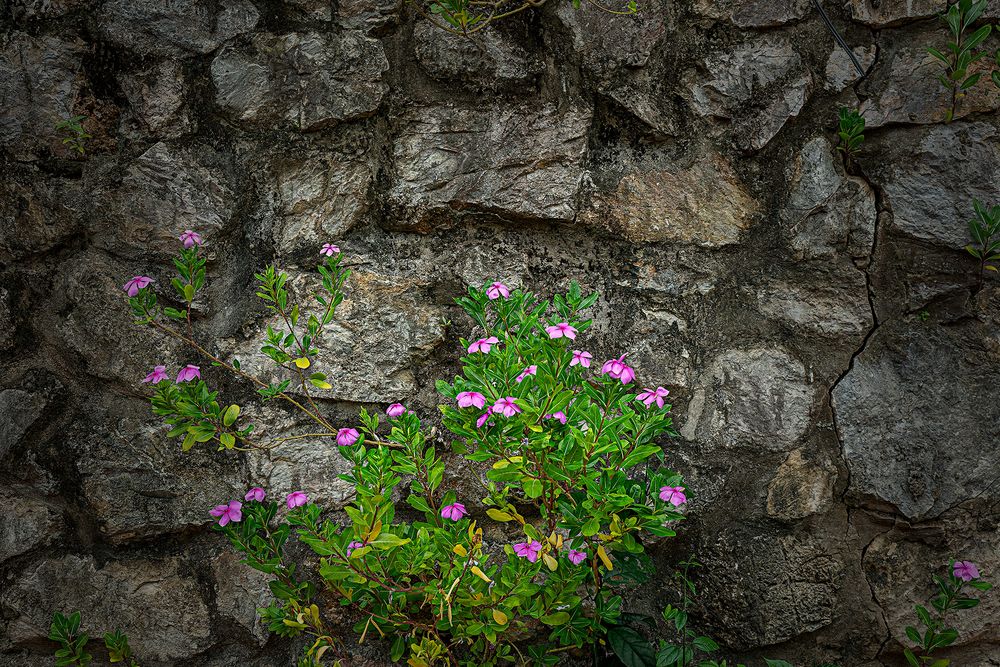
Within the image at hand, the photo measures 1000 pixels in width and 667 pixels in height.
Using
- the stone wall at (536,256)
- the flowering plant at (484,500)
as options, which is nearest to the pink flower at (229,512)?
the flowering plant at (484,500)

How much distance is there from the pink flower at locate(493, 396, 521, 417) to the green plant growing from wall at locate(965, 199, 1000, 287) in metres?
0.89

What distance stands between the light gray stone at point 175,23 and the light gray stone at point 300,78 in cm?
4

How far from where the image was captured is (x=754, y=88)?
55.5 inches

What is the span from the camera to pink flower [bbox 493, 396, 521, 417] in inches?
41.8

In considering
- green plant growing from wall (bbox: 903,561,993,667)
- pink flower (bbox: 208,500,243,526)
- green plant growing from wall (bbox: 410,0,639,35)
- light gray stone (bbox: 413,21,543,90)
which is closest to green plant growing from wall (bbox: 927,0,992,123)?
green plant growing from wall (bbox: 410,0,639,35)

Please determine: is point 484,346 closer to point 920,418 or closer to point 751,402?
point 751,402

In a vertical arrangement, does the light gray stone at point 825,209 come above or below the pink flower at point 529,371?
above

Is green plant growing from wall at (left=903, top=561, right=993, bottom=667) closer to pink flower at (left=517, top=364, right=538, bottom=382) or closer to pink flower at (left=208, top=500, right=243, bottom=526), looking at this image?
pink flower at (left=517, top=364, right=538, bottom=382)

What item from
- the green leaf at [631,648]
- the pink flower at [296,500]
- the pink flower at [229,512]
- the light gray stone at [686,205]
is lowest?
the green leaf at [631,648]

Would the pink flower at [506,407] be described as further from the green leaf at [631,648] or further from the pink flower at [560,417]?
the green leaf at [631,648]

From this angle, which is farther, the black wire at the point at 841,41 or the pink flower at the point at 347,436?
the black wire at the point at 841,41

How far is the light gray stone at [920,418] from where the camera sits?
1.35 metres

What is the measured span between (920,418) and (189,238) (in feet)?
4.43

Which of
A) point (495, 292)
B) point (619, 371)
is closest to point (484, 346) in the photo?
point (495, 292)
